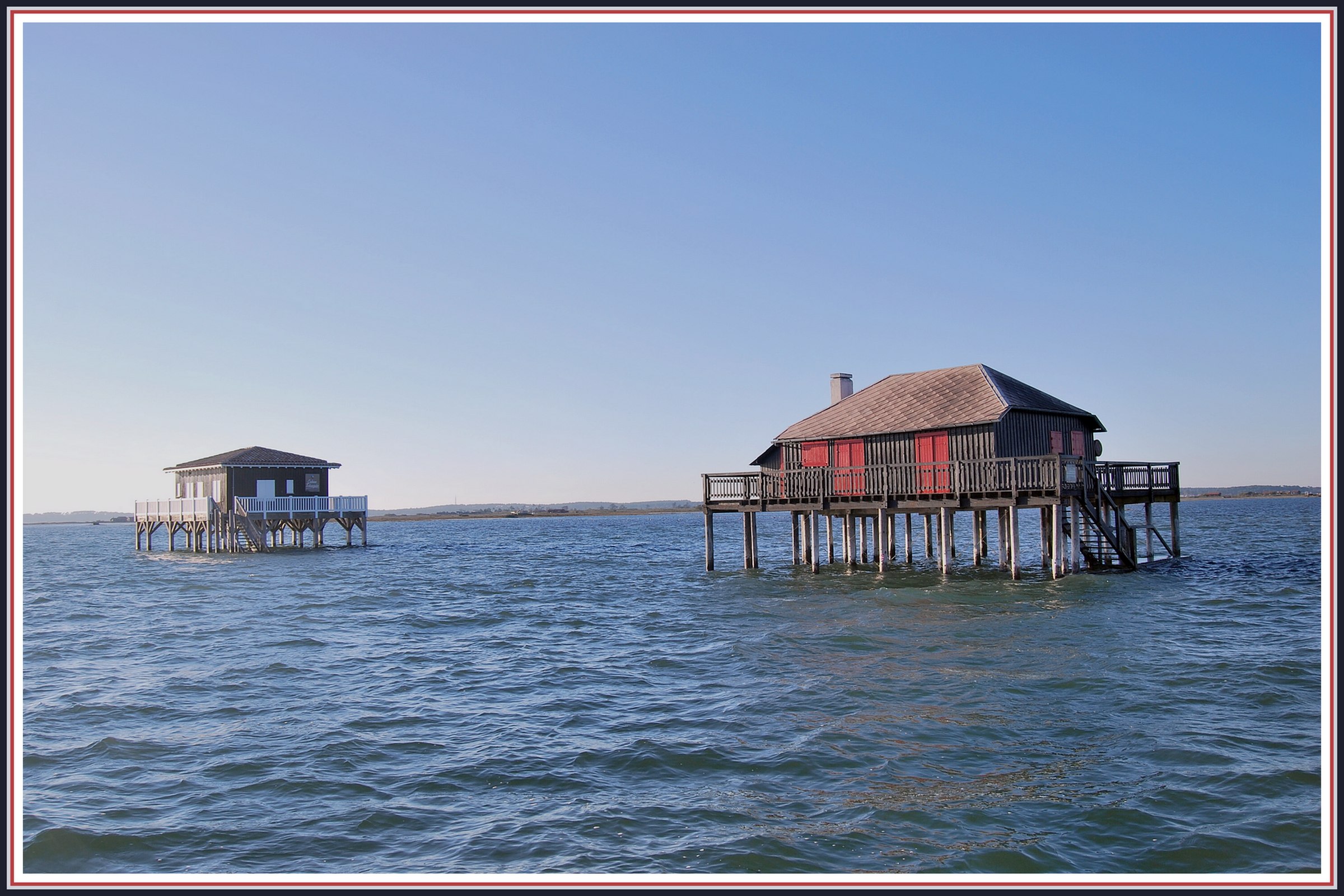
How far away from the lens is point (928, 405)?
33.0 m

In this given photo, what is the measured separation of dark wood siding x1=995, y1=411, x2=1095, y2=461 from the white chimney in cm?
897

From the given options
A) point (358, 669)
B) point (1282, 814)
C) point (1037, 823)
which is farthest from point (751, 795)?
point (358, 669)

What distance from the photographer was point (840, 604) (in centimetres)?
2614

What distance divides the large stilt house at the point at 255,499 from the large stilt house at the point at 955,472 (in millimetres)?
29873

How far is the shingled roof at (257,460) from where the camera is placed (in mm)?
54281

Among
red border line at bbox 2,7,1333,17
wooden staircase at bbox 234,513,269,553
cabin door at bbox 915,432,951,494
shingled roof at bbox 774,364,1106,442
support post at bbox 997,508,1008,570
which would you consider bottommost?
wooden staircase at bbox 234,513,269,553

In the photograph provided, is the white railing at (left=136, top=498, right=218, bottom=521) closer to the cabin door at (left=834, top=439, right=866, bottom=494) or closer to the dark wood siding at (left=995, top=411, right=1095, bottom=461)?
the cabin door at (left=834, top=439, right=866, bottom=494)

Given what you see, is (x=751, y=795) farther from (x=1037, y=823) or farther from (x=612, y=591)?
(x=612, y=591)

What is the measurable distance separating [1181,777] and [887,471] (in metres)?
21.7

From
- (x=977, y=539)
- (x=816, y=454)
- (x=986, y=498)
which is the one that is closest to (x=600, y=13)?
(x=986, y=498)

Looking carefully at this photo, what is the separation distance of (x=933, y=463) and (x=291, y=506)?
132ft

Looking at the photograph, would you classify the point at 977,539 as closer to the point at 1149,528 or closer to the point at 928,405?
the point at 1149,528

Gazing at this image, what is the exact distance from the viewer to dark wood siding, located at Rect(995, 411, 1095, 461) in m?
30.2

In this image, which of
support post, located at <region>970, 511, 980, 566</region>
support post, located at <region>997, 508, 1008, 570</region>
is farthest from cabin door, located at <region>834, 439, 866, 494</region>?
support post, located at <region>970, 511, 980, 566</region>
